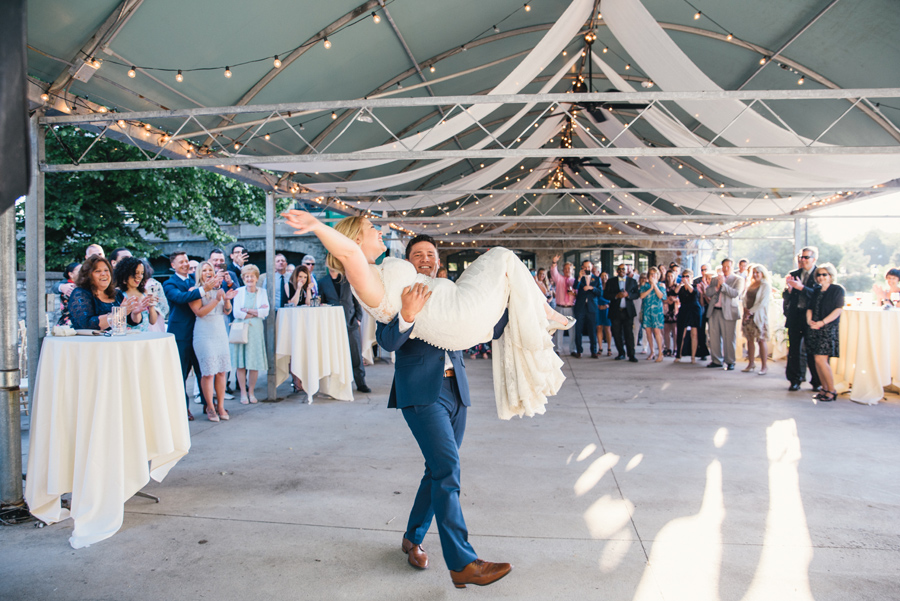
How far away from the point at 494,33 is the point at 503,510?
5219 mm

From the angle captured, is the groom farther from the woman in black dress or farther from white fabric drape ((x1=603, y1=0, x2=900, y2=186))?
the woman in black dress

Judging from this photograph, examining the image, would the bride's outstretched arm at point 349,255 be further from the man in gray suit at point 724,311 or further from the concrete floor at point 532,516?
the man in gray suit at point 724,311

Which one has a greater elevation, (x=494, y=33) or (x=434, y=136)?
(x=494, y=33)

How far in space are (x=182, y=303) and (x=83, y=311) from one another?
4.79 ft

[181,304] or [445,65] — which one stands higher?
[445,65]

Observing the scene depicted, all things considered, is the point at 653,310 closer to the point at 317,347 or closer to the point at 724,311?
the point at 724,311

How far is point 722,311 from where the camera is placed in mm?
8227

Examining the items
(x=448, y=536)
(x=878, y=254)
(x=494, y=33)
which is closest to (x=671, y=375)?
(x=494, y=33)

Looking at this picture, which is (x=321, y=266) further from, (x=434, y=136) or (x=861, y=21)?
(x=861, y=21)

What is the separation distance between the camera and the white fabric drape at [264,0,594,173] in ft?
16.6

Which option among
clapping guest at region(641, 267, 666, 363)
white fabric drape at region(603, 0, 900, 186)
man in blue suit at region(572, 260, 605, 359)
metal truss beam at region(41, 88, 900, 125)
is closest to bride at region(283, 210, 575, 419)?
metal truss beam at region(41, 88, 900, 125)

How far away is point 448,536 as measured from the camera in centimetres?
205

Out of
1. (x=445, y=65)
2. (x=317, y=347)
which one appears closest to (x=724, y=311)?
(x=445, y=65)

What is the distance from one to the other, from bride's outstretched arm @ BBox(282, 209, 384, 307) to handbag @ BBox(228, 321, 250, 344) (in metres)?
4.28
